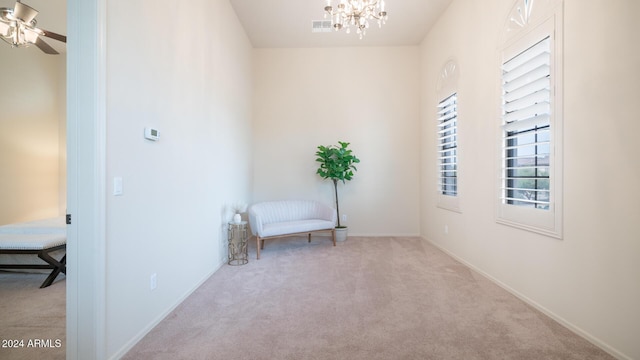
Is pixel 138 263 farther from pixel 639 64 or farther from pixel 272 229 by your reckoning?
pixel 639 64

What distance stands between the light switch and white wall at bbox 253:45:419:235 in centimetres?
394

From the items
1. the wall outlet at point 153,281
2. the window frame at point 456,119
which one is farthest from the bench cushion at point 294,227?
the wall outlet at point 153,281

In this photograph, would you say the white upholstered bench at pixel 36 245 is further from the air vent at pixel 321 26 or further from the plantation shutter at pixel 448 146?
the plantation shutter at pixel 448 146

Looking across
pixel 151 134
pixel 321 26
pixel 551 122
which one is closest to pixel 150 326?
pixel 151 134

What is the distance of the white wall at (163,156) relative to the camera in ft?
6.31

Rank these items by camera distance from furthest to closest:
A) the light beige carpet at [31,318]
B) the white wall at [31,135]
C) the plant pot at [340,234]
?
1. the plant pot at [340,234]
2. the white wall at [31,135]
3. the light beige carpet at [31,318]

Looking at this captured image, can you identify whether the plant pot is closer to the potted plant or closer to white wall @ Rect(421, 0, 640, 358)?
the potted plant

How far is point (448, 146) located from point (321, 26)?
2.83 metres

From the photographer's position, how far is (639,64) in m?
1.79

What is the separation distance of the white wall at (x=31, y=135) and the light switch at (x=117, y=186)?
12.6ft

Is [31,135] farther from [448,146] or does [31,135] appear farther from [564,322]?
[564,322]

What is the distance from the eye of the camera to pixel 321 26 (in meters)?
4.95

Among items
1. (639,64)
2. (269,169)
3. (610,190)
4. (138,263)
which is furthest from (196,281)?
(639,64)

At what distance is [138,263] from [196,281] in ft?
3.61
